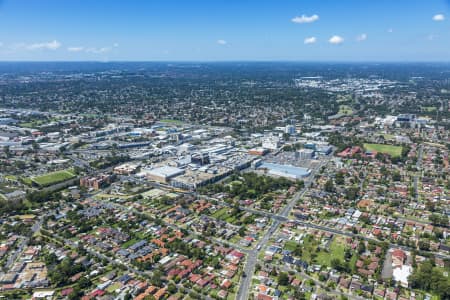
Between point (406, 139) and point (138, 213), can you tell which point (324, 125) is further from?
point (138, 213)

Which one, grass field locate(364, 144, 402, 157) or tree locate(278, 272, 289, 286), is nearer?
tree locate(278, 272, 289, 286)

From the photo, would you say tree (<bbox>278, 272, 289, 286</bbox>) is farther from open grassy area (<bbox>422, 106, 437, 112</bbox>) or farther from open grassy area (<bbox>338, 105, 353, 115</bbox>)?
open grassy area (<bbox>422, 106, 437, 112</bbox>)

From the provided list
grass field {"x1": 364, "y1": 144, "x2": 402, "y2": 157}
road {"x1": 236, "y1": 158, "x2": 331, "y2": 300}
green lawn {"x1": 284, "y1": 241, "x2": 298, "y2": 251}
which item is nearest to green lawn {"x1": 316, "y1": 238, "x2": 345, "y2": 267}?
green lawn {"x1": 284, "y1": 241, "x2": 298, "y2": 251}

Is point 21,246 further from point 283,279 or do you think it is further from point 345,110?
point 345,110

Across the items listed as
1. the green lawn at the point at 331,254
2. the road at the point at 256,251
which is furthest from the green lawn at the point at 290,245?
the green lawn at the point at 331,254

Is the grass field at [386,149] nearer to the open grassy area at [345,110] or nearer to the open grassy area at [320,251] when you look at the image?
the open grassy area at [320,251]

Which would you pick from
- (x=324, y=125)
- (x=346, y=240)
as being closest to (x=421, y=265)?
(x=346, y=240)

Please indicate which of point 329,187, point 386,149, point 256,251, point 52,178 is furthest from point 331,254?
point 386,149
